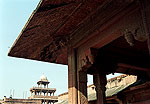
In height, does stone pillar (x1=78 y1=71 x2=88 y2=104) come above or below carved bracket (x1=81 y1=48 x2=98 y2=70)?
below

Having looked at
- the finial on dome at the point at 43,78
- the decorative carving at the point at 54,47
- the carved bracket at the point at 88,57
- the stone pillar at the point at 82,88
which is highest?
the finial on dome at the point at 43,78

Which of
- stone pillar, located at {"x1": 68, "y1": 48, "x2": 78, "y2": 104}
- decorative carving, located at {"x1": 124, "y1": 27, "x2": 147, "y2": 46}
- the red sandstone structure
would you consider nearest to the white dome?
the red sandstone structure

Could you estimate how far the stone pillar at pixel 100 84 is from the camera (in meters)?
6.36

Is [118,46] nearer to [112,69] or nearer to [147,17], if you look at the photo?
[112,69]

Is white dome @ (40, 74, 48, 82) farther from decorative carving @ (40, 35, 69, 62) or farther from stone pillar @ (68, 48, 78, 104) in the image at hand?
stone pillar @ (68, 48, 78, 104)

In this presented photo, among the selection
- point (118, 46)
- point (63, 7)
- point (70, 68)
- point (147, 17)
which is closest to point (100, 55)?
point (118, 46)

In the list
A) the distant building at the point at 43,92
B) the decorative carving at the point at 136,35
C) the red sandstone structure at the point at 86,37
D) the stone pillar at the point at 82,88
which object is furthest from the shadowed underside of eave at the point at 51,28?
the distant building at the point at 43,92

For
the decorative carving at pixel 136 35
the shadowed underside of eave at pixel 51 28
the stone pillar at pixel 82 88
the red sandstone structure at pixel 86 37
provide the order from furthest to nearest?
the stone pillar at pixel 82 88, the shadowed underside of eave at pixel 51 28, the red sandstone structure at pixel 86 37, the decorative carving at pixel 136 35

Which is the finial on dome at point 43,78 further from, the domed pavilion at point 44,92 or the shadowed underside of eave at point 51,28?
the shadowed underside of eave at point 51,28

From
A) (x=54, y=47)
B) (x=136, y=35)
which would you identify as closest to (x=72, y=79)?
(x=54, y=47)

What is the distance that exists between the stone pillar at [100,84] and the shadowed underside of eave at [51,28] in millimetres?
1386

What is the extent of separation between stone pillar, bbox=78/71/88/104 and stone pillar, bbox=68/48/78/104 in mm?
113

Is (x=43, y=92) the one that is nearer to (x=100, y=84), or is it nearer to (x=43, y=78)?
(x=43, y=78)

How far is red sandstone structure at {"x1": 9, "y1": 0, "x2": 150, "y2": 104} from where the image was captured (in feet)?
13.6
